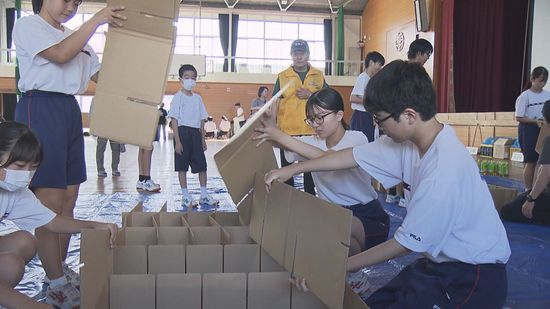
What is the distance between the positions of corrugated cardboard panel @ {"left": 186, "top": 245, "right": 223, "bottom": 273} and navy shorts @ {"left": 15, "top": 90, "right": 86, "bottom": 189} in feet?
1.66

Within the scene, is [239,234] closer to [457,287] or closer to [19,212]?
[19,212]

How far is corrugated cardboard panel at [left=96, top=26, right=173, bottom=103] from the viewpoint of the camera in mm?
1490

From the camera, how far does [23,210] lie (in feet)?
4.65

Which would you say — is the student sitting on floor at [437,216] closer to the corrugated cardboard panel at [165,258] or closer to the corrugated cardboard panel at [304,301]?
the corrugated cardboard panel at [304,301]

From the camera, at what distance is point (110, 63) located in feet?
4.97

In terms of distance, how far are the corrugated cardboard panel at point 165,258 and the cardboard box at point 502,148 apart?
643cm

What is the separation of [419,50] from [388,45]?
10.7 m

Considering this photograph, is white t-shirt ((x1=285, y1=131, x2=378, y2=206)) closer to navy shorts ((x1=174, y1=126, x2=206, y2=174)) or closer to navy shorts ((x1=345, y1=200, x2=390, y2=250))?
navy shorts ((x1=345, y1=200, x2=390, y2=250))

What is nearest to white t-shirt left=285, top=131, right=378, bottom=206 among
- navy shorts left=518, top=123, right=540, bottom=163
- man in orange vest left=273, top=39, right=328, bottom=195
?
man in orange vest left=273, top=39, right=328, bottom=195

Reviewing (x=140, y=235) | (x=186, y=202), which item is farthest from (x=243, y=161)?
(x=186, y=202)

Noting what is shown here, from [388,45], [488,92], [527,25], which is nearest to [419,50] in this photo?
[527,25]

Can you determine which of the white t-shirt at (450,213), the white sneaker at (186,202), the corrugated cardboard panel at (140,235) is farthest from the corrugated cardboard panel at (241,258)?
the white sneaker at (186,202)

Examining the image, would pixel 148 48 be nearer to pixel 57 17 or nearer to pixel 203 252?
pixel 57 17

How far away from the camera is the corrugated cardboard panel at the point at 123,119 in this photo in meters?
1.50
